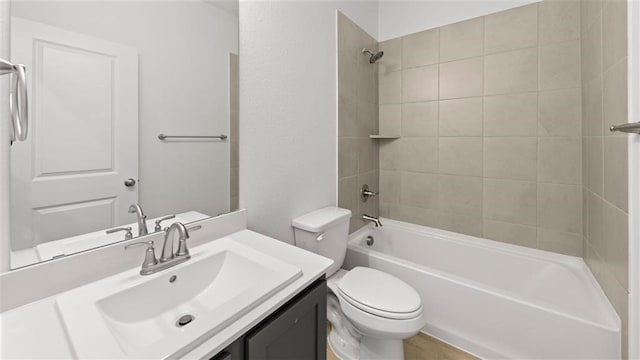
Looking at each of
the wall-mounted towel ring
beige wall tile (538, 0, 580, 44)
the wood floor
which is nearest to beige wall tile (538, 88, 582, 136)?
beige wall tile (538, 0, 580, 44)

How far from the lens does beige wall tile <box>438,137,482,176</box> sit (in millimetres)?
1959

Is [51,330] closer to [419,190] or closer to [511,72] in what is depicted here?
[419,190]

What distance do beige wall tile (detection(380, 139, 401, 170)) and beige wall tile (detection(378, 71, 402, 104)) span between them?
35cm

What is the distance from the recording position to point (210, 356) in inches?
22.5

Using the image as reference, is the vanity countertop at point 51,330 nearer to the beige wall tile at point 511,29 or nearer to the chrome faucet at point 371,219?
the chrome faucet at point 371,219

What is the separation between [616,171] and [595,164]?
14.1 inches

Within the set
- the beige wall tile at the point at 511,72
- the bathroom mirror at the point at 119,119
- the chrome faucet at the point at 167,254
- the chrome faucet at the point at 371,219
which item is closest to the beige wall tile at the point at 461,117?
the beige wall tile at the point at 511,72

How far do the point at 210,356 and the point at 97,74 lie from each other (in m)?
0.89

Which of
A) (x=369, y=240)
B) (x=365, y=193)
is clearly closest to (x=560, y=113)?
(x=365, y=193)

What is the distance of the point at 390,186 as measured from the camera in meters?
2.39

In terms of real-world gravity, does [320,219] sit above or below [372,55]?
below

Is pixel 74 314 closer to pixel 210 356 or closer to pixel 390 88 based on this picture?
pixel 210 356

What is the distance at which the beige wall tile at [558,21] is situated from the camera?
1.61 metres

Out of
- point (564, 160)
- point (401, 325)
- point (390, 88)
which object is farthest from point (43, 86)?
point (564, 160)
